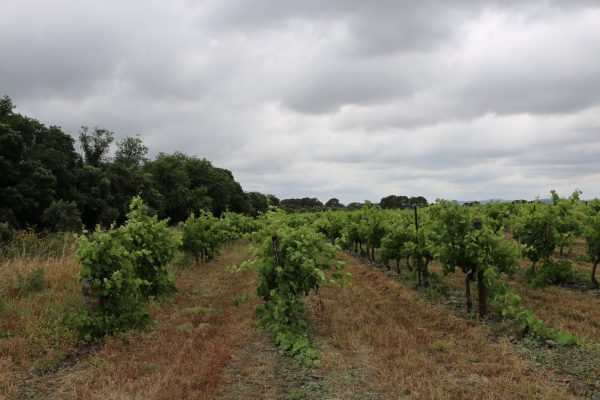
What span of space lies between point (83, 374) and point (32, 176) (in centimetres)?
2841

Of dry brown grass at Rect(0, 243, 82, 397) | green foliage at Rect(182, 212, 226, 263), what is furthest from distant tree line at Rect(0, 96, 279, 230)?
dry brown grass at Rect(0, 243, 82, 397)

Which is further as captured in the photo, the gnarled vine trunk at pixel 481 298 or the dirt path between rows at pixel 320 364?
the gnarled vine trunk at pixel 481 298

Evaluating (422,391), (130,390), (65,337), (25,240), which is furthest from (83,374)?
(25,240)

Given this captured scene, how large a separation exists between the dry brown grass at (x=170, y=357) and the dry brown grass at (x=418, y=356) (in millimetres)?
1723

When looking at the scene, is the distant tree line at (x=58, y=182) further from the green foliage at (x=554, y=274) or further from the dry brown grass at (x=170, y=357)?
the green foliage at (x=554, y=274)

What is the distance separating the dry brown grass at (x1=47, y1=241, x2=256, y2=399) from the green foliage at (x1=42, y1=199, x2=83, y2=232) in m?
20.7

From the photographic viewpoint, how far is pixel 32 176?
29.5 metres

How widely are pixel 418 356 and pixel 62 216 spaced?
90.8ft

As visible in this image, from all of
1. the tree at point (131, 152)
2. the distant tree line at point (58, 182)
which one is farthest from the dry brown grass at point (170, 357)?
the tree at point (131, 152)

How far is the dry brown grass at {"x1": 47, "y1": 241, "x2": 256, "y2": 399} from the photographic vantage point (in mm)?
5613

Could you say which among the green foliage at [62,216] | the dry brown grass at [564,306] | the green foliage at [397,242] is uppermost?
the green foliage at [62,216]

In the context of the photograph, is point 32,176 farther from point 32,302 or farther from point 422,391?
point 422,391

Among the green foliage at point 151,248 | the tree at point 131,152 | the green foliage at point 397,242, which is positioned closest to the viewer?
the green foliage at point 151,248

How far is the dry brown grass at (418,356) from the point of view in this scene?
540 cm
